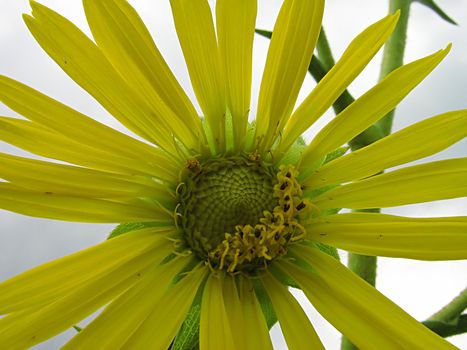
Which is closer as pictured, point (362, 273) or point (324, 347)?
point (324, 347)

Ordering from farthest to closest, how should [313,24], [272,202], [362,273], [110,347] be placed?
[362,273]
[272,202]
[313,24]
[110,347]

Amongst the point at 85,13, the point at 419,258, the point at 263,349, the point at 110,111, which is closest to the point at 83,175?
the point at 110,111

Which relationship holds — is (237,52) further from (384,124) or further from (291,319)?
(384,124)

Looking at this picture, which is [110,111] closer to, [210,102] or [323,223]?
[210,102]

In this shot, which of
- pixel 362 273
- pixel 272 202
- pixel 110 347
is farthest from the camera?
pixel 362 273

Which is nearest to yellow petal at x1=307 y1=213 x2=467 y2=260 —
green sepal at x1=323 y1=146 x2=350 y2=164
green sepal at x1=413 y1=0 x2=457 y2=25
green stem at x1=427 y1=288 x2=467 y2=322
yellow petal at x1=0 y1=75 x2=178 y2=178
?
green sepal at x1=323 y1=146 x2=350 y2=164

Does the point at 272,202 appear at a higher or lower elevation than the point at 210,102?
lower

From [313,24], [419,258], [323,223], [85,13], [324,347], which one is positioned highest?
[85,13]
